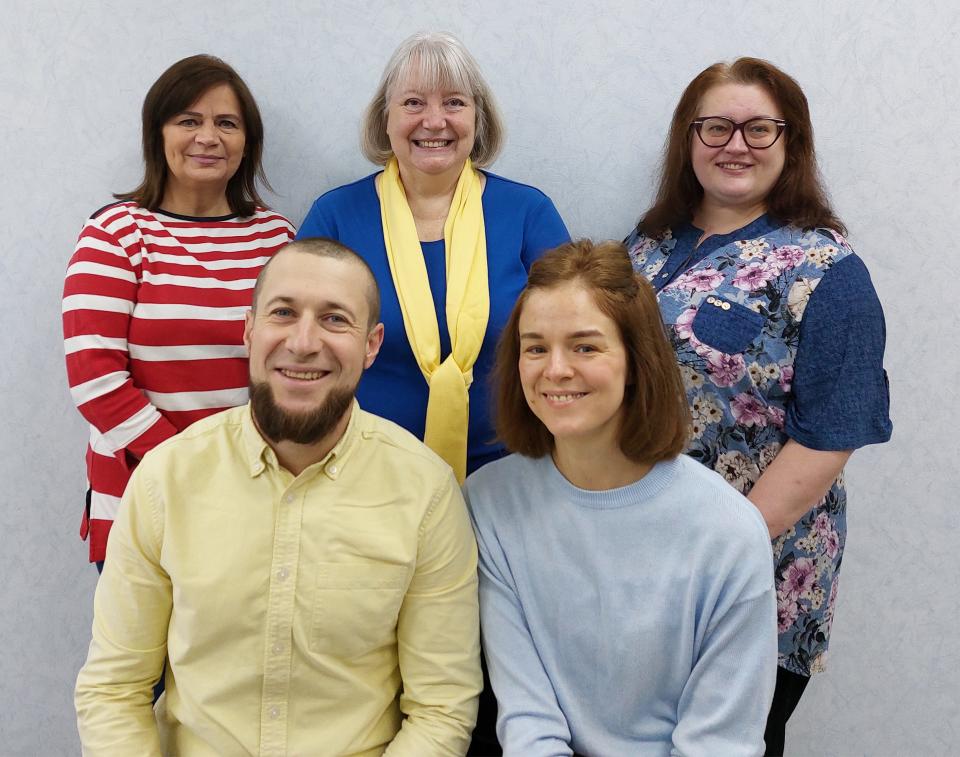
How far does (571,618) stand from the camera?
1.56m

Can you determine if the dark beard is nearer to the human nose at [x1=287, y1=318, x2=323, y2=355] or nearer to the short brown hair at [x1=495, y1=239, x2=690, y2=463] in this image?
the human nose at [x1=287, y1=318, x2=323, y2=355]

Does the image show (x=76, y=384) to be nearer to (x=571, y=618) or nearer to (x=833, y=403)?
(x=571, y=618)

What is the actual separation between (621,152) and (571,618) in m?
1.23

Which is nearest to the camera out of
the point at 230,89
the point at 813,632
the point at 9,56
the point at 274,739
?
the point at 274,739

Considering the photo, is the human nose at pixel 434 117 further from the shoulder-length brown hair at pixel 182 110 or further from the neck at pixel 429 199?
the shoulder-length brown hair at pixel 182 110

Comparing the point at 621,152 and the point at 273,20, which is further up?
the point at 273,20

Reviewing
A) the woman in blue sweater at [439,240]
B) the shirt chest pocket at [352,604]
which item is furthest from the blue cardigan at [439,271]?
the shirt chest pocket at [352,604]

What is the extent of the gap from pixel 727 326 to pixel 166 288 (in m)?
1.19

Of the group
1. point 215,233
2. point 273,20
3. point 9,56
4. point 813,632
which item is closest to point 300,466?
point 215,233

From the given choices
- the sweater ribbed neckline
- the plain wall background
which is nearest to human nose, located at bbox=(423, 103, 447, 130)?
the plain wall background

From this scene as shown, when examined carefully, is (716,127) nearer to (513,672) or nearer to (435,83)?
(435,83)

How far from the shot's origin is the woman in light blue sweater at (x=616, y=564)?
149cm

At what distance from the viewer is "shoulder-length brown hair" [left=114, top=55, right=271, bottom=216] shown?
207 centimetres

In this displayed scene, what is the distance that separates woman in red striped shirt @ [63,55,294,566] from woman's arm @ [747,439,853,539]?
114 centimetres
